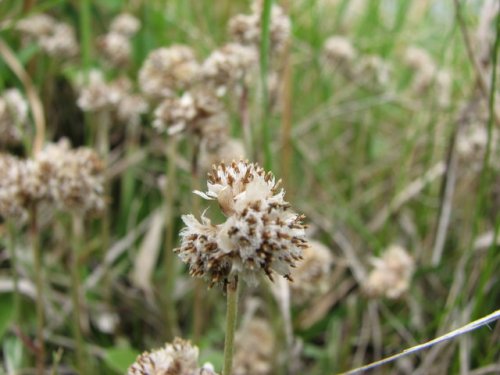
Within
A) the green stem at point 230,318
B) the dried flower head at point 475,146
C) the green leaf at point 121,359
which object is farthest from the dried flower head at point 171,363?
the dried flower head at point 475,146

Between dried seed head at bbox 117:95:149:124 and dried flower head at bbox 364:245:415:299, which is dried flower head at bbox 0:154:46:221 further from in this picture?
dried flower head at bbox 364:245:415:299

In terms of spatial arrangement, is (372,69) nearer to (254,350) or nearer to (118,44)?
(118,44)

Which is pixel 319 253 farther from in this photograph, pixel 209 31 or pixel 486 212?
pixel 209 31

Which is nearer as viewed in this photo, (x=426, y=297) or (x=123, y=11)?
(x=426, y=297)

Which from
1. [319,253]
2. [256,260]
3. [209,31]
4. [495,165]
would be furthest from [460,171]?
[256,260]

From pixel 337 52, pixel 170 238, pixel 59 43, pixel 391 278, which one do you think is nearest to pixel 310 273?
pixel 391 278

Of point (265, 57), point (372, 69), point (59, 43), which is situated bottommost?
point (265, 57)

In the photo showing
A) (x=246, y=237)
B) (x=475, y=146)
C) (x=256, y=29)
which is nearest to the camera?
(x=246, y=237)

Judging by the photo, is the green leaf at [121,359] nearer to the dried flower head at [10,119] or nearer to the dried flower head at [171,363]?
the dried flower head at [171,363]
